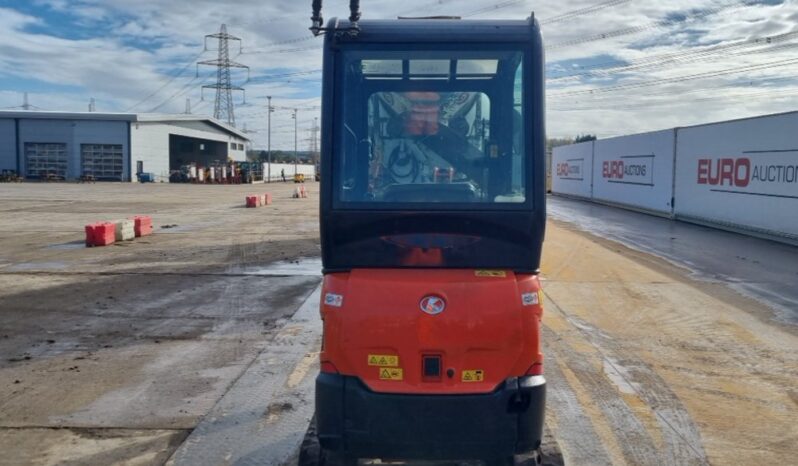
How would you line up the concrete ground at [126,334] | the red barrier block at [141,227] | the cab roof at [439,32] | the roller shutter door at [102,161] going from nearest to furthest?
the cab roof at [439,32]
the concrete ground at [126,334]
the red barrier block at [141,227]
the roller shutter door at [102,161]

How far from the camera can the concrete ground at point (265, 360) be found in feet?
17.7

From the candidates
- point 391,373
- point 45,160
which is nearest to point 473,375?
point 391,373

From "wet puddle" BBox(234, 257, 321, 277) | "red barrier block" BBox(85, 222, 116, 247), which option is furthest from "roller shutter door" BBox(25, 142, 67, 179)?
"wet puddle" BBox(234, 257, 321, 277)

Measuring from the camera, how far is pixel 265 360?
7629 mm

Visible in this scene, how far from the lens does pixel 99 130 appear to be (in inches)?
2734

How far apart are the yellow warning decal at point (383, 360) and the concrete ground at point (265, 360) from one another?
154 cm

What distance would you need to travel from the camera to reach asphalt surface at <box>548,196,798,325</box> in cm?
1188

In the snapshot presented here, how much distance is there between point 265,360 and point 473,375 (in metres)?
4.14

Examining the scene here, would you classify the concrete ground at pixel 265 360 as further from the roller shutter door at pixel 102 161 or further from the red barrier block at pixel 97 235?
the roller shutter door at pixel 102 161

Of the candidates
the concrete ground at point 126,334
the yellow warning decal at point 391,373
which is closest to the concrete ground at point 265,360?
the concrete ground at point 126,334

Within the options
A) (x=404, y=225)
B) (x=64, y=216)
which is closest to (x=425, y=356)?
(x=404, y=225)

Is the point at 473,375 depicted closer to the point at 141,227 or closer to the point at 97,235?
the point at 97,235

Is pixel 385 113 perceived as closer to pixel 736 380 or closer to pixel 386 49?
pixel 386 49

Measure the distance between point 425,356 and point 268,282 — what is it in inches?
363
